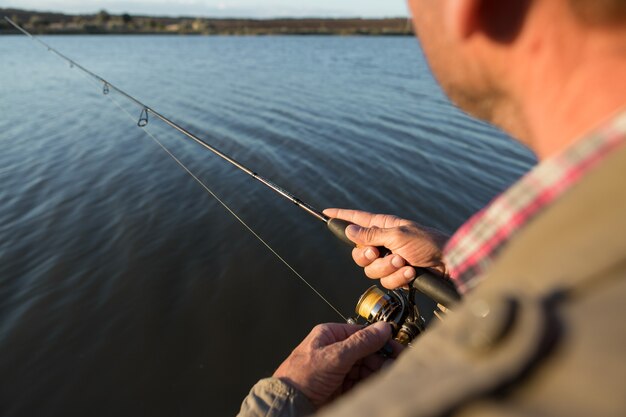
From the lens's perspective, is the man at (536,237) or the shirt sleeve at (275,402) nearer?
the man at (536,237)

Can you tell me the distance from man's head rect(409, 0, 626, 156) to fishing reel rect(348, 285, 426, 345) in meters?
1.49

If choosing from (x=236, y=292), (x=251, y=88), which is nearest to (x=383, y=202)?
(x=236, y=292)

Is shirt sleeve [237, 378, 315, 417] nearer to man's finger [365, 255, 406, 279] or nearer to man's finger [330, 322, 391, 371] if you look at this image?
man's finger [330, 322, 391, 371]

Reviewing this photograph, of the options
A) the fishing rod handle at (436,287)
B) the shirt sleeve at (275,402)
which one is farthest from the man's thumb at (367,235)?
the shirt sleeve at (275,402)

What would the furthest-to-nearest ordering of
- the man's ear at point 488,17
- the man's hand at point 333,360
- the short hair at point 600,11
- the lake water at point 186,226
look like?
the lake water at point 186,226
the man's hand at point 333,360
the man's ear at point 488,17
the short hair at point 600,11

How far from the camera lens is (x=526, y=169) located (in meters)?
8.55

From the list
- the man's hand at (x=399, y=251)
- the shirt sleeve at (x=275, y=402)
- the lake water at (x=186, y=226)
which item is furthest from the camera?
the lake water at (x=186, y=226)

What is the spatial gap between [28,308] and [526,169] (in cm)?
915

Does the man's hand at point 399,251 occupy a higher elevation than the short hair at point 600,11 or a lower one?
lower

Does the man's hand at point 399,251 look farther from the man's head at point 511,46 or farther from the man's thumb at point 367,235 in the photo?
the man's head at point 511,46

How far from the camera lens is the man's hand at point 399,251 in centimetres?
228

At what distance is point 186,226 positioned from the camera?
6316mm

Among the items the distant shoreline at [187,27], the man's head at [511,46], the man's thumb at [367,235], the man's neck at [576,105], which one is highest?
the distant shoreline at [187,27]

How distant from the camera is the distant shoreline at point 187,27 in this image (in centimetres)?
5273
